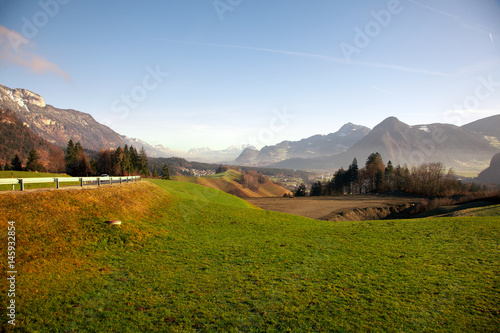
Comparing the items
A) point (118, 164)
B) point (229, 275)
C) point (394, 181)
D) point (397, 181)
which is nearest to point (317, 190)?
point (394, 181)

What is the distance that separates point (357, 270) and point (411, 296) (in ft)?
7.91

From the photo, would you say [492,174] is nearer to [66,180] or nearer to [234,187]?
[234,187]

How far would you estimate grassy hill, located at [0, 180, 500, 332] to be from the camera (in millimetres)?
6234

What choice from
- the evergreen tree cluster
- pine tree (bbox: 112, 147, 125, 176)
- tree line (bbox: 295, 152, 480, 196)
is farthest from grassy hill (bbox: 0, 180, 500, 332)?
the evergreen tree cluster

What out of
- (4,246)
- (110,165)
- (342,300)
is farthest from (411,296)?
(110,165)

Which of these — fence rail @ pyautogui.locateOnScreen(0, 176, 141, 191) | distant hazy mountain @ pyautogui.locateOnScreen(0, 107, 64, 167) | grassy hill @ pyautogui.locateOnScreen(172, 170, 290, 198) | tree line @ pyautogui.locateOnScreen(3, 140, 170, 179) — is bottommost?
grassy hill @ pyautogui.locateOnScreen(172, 170, 290, 198)

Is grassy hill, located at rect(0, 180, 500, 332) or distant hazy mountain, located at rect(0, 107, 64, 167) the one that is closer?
grassy hill, located at rect(0, 180, 500, 332)

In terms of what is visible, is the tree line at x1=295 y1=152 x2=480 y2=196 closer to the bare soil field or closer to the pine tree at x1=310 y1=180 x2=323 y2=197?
the pine tree at x1=310 y1=180 x2=323 y2=197

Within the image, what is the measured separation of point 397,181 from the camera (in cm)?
7312

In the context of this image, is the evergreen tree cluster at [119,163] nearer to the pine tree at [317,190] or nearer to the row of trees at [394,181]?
the pine tree at [317,190]

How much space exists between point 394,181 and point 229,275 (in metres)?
81.6

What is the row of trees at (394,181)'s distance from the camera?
218ft

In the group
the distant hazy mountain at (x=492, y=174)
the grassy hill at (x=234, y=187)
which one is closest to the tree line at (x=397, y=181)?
the grassy hill at (x=234, y=187)

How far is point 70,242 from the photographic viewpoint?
34.6 feet
